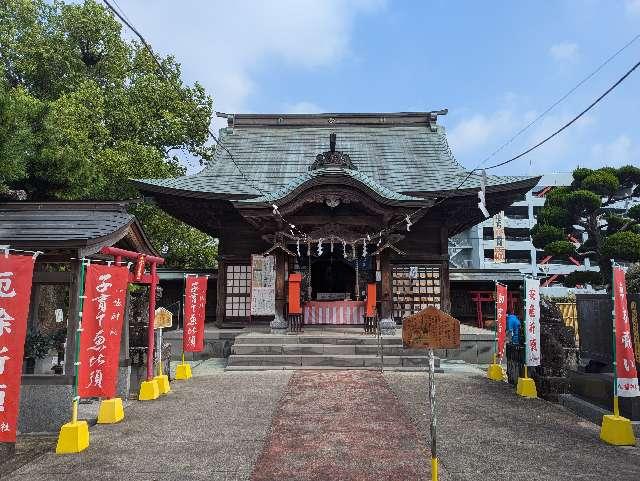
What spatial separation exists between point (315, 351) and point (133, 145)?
1359 centimetres

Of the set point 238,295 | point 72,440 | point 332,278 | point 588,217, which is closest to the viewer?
point 72,440

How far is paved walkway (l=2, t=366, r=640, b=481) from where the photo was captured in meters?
4.62

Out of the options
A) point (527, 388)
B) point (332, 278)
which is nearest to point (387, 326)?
point (527, 388)

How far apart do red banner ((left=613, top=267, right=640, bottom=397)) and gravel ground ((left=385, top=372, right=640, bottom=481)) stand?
753 millimetres

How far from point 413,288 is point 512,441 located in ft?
31.5

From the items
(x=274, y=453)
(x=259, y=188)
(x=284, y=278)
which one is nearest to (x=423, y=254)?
(x=284, y=278)

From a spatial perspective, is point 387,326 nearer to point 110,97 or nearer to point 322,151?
point 322,151

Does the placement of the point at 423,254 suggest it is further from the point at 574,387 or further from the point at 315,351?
the point at 574,387

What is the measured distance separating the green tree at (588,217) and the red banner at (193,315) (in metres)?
16.2

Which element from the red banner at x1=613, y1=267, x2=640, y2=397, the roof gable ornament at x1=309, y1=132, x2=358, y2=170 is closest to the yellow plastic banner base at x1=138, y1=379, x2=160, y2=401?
the red banner at x1=613, y1=267, x2=640, y2=397

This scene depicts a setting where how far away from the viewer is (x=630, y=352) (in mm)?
5688

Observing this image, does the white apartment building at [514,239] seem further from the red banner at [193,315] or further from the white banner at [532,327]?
the red banner at [193,315]

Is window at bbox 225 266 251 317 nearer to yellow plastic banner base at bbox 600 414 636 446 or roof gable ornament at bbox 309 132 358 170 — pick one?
roof gable ornament at bbox 309 132 358 170

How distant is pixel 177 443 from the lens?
5562 millimetres
